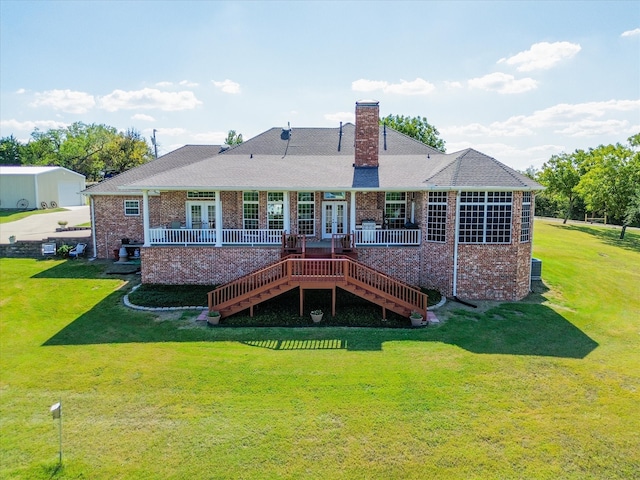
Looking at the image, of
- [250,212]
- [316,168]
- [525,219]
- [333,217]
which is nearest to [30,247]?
[250,212]

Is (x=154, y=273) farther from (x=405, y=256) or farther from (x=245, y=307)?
(x=405, y=256)

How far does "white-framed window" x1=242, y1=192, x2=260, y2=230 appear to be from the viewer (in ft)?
59.7

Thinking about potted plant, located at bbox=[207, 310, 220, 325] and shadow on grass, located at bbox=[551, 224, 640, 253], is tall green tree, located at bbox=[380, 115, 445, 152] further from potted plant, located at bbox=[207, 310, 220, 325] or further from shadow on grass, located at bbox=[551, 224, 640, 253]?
potted plant, located at bbox=[207, 310, 220, 325]

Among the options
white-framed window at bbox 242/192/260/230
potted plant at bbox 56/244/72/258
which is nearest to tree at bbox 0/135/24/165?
potted plant at bbox 56/244/72/258

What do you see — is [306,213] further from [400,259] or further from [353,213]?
[400,259]

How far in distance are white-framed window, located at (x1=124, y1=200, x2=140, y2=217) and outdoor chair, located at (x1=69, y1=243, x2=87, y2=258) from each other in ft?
9.52

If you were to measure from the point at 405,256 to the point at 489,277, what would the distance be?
322 cm

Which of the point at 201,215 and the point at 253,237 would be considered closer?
the point at 253,237

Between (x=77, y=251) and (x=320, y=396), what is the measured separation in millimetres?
17641

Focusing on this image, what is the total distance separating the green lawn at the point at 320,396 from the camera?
274 inches

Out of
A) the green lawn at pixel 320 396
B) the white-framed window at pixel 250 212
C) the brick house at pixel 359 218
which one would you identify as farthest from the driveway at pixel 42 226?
the green lawn at pixel 320 396

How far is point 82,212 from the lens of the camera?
3794 centimetres

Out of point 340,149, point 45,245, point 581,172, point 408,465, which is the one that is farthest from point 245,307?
point 581,172

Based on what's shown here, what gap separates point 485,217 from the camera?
1562 cm
